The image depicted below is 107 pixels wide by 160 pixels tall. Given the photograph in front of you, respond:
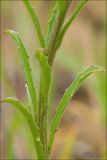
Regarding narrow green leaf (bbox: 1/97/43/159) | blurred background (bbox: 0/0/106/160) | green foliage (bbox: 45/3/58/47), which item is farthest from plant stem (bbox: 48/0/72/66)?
blurred background (bbox: 0/0/106/160)

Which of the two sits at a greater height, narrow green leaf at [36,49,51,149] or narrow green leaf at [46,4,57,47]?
narrow green leaf at [46,4,57,47]

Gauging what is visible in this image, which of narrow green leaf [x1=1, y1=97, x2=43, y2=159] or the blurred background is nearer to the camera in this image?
narrow green leaf [x1=1, y1=97, x2=43, y2=159]

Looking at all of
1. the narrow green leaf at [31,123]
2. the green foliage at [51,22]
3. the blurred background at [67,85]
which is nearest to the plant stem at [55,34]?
Answer: the green foliage at [51,22]

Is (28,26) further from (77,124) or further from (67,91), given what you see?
(67,91)

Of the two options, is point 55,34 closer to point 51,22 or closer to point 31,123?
point 51,22

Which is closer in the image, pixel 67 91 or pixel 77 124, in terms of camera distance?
pixel 67 91

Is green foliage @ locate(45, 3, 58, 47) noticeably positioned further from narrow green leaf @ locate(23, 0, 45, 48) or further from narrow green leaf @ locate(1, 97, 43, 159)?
narrow green leaf @ locate(1, 97, 43, 159)

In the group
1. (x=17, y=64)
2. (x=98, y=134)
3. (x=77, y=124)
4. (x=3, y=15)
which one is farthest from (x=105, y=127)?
(x=3, y=15)

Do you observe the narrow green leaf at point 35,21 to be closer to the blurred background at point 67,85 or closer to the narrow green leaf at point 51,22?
the narrow green leaf at point 51,22
